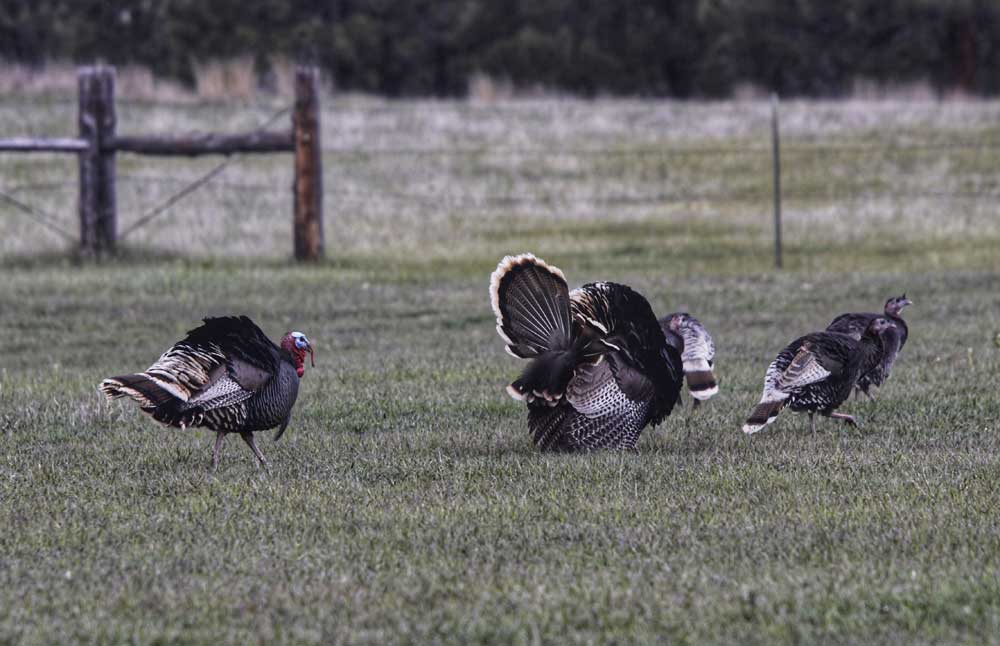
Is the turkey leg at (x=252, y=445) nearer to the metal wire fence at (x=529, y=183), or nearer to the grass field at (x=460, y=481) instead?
the grass field at (x=460, y=481)

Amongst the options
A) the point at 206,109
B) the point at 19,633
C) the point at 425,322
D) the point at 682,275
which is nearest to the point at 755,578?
the point at 19,633

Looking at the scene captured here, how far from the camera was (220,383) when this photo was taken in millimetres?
7938

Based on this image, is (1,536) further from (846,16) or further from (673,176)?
(846,16)

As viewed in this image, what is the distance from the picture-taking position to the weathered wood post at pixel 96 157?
2094cm

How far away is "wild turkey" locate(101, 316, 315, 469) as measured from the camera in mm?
7738

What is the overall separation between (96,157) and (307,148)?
9.43 feet

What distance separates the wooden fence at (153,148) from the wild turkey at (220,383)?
12.5 m

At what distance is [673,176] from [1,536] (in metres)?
25.2

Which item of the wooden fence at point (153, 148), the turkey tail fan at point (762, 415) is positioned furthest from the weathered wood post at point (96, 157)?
the turkey tail fan at point (762, 415)

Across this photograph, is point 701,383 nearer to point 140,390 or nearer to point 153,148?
point 140,390

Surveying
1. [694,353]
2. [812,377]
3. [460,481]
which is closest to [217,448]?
[460,481]

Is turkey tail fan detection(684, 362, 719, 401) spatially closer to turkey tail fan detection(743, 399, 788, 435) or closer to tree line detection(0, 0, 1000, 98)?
turkey tail fan detection(743, 399, 788, 435)

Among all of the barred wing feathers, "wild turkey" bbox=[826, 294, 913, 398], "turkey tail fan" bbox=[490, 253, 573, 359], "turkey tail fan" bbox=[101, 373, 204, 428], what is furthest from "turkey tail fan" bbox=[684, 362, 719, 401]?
"turkey tail fan" bbox=[101, 373, 204, 428]

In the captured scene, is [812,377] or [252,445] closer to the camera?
[252,445]
